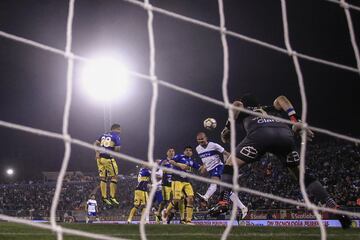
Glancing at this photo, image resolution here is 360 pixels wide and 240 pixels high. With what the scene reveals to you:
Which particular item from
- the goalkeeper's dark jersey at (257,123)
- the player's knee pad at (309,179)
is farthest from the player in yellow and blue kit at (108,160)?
the player's knee pad at (309,179)

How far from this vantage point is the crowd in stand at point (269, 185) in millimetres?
20672

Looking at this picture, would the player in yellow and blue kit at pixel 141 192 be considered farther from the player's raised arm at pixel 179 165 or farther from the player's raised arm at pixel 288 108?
the player's raised arm at pixel 288 108

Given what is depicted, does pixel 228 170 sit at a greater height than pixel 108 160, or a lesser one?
lesser

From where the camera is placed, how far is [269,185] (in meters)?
24.8

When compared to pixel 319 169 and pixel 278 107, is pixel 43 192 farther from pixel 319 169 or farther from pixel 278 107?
pixel 278 107

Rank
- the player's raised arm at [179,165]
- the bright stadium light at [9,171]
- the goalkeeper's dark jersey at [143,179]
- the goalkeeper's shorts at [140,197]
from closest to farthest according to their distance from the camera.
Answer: the player's raised arm at [179,165] → the goalkeeper's shorts at [140,197] → the goalkeeper's dark jersey at [143,179] → the bright stadium light at [9,171]

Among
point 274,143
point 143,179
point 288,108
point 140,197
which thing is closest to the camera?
point 274,143

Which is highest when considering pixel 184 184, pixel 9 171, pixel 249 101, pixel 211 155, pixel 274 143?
pixel 9 171

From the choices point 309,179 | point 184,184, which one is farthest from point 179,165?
point 309,179

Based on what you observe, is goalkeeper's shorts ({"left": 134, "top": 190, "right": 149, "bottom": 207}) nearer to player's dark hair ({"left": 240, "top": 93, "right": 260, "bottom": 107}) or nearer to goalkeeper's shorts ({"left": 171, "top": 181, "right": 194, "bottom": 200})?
goalkeeper's shorts ({"left": 171, "top": 181, "right": 194, "bottom": 200})

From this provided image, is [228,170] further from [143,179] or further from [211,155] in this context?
[143,179]

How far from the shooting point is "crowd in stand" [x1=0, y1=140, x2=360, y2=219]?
20672 millimetres

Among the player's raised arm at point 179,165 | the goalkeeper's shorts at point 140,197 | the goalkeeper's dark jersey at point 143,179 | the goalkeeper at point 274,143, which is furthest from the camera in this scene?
the goalkeeper's dark jersey at point 143,179

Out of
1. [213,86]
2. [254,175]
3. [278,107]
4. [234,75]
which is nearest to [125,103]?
[213,86]
